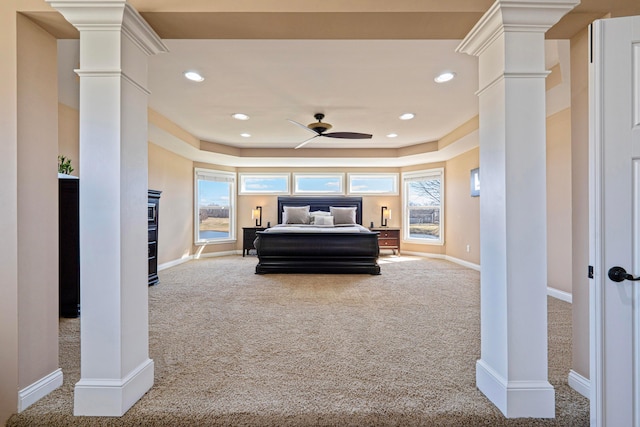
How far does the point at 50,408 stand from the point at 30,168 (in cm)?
132

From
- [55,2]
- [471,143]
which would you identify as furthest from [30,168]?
[471,143]

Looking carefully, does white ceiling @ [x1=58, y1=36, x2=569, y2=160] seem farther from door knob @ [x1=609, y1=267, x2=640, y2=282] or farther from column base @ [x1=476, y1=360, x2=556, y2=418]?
column base @ [x1=476, y1=360, x2=556, y2=418]

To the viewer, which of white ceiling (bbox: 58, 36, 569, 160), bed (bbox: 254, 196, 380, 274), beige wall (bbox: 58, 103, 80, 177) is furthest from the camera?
bed (bbox: 254, 196, 380, 274)

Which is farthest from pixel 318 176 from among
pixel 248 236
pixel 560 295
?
pixel 560 295

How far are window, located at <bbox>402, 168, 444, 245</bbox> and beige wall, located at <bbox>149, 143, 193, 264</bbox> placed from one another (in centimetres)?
523

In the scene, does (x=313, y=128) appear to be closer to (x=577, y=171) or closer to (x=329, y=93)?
(x=329, y=93)

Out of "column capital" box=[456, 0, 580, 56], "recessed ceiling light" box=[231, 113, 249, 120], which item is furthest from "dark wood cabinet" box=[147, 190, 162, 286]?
"column capital" box=[456, 0, 580, 56]

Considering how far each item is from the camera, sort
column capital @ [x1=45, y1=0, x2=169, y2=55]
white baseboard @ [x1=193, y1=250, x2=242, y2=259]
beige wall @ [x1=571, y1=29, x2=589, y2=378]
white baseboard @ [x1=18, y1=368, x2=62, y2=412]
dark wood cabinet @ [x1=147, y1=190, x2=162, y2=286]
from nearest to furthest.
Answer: column capital @ [x1=45, y1=0, x2=169, y2=55] → white baseboard @ [x1=18, y1=368, x2=62, y2=412] → beige wall @ [x1=571, y1=29, x2=589, y2=378] → dark wood cabinet @ [x1=147, y1=190, x2=162, y2=286] → white baseboard @ [x1=193, y1=250, x2=242, y2=259]

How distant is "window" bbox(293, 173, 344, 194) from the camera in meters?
7.88

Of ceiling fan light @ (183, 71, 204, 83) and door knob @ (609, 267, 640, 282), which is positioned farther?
ceiling fan light @ (183, 71, 204, 83)

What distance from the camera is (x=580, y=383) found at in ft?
5.75

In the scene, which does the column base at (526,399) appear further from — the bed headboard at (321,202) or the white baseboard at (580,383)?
the bed headboard at (321,202)

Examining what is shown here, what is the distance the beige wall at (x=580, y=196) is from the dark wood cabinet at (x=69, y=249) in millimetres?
4265

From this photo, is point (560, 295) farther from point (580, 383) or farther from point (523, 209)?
point (523, 209)
